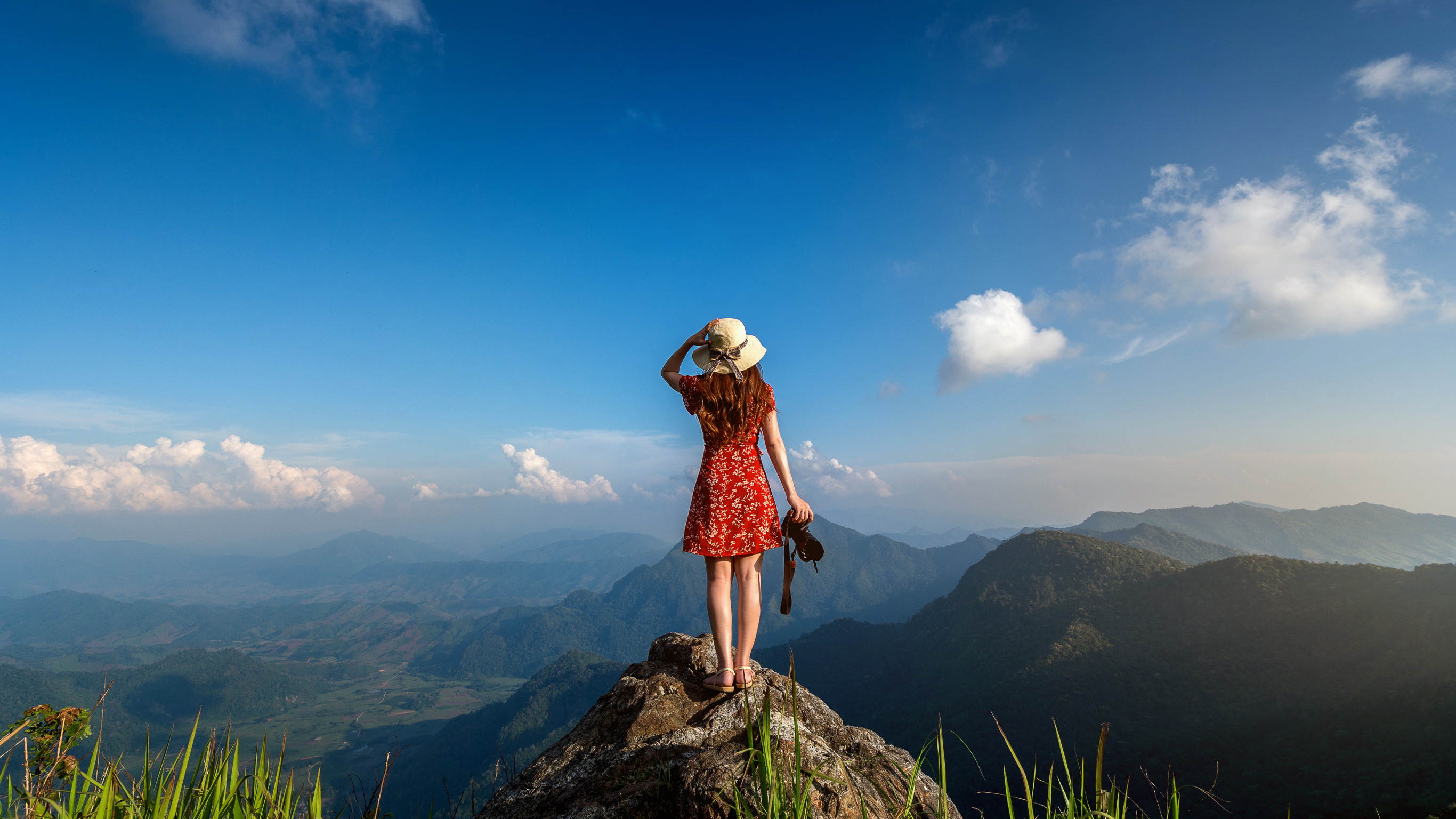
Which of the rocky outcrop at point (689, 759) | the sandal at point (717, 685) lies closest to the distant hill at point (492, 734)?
the rocky outcrop at point (689, 759)

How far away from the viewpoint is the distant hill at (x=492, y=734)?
154 meters

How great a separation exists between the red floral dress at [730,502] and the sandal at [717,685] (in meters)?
1.08

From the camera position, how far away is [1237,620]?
10250cm

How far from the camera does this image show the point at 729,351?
548 centimetres

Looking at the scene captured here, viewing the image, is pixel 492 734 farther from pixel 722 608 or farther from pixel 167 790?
pixel 167 790

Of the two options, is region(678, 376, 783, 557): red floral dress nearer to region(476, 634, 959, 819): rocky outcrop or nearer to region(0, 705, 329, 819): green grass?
region(476, 634, 959, 819): rocky outcrop

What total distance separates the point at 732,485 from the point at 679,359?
1.29 meters

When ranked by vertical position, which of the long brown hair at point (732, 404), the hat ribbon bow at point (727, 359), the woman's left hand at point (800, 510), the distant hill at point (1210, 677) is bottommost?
the distant hill at point (1210, 677)

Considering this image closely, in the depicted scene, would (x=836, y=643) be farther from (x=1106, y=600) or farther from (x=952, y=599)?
(x=1106, y=600)

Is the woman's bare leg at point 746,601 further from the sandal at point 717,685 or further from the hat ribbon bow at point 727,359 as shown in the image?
the hat ribbon bow at point 727,359

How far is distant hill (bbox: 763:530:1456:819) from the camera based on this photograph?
218 feet

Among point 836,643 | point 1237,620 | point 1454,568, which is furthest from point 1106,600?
point 836,643

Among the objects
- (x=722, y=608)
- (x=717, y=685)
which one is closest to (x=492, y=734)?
(x=717, y=685)

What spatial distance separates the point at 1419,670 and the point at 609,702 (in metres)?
119
